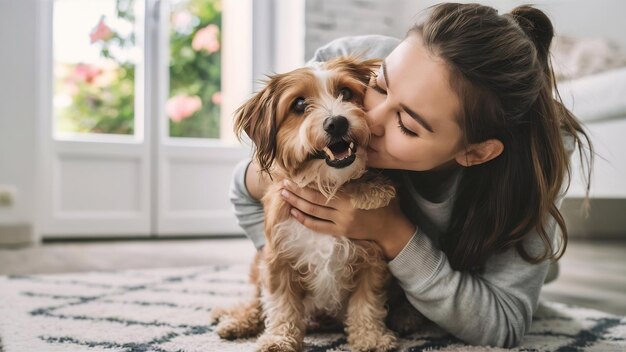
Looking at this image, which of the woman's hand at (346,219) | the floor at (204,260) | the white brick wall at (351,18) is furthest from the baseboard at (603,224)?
the woman's hand at (346,219)

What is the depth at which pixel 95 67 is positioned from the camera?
14.3 feet

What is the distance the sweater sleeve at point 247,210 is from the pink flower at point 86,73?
121 inches

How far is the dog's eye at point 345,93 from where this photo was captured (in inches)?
50.1

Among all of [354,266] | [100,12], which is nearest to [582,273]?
[354,266]

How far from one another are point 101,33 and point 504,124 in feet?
12.6

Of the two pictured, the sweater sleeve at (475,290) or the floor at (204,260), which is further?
the floor at (204,260)

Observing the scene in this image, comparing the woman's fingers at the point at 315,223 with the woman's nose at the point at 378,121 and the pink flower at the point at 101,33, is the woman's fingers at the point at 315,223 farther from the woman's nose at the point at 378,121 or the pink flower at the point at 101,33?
the pink flower at the point at 101,33

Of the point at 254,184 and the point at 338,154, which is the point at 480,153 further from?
the point at 254,184

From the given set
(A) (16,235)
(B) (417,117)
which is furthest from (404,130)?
(A) (16,235)

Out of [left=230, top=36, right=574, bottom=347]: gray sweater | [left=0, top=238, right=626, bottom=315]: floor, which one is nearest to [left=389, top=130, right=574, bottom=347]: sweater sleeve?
[left=230, top=36, right=574, bottom=347]: gray sweater

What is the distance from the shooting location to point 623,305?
196 cm

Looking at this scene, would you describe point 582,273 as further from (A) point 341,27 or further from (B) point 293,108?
(A) point 341,27

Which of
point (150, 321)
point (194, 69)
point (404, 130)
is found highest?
point (194, 69)

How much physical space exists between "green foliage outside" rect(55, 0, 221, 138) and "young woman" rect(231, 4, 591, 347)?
3.27 meters
